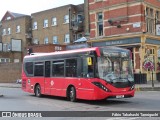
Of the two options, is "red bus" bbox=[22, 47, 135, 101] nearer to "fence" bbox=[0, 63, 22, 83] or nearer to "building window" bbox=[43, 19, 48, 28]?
"fence" bbox=[0, 63, 22, 83]

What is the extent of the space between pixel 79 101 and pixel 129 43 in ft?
53.4

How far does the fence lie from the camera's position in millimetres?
45750

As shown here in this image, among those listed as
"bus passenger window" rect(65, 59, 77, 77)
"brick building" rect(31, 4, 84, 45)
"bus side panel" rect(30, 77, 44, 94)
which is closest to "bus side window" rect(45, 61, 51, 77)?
"bus side panel" rect(30, 77, 44, 94)

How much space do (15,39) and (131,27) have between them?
2969 centimetres

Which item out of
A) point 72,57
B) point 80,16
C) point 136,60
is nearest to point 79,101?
point 72,57

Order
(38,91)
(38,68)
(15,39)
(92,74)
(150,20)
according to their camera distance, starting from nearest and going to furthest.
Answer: (92,74) < (38,68) < (38,91) < (150,20) < (15,39)

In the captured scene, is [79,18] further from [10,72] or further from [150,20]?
[150,20]

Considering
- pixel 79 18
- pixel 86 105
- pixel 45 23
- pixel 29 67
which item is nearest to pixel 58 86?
pixel 86 105

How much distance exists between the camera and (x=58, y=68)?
20062mm

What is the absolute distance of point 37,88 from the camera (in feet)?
74.2

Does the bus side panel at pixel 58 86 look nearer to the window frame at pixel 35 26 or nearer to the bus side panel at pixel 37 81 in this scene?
the bus side panel at pixel 37 81

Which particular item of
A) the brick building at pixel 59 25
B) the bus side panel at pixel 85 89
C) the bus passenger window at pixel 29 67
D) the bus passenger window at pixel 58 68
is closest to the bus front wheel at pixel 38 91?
the bus passenger window at pixel 29 67

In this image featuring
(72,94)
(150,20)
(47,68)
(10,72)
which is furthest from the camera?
(10,72)

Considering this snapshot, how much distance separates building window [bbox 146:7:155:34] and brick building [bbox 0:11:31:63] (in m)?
27.3
